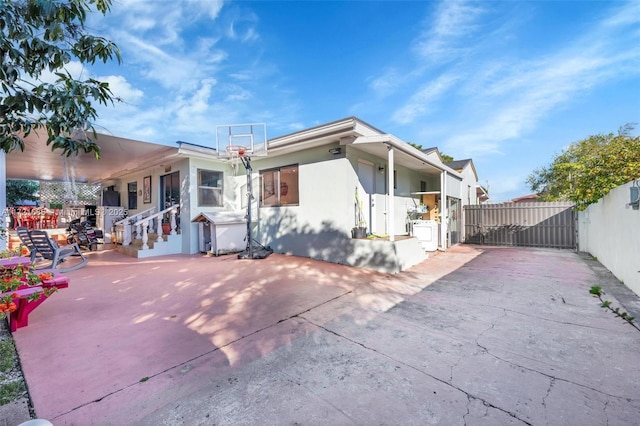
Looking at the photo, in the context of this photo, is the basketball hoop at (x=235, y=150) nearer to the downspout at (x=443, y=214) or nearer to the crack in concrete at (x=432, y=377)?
the crack in concrete at (x=432, y=377)

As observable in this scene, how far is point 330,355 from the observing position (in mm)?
2557

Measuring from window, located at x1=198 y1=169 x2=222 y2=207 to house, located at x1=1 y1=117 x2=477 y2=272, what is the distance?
3 centimetres

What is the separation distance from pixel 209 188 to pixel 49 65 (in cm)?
726

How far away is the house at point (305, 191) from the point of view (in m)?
6.56

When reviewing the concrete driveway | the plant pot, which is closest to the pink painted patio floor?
the concrete driveway

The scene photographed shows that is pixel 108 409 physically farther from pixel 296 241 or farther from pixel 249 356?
pixel 296 241

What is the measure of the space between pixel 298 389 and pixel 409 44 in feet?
32.6

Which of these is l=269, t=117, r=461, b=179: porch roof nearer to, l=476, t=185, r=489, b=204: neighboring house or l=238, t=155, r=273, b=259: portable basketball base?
l=238, t=155, r=273, b=259: portable basketball base

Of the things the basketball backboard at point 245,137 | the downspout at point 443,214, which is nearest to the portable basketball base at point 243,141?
the basketball backboard at point 245,137

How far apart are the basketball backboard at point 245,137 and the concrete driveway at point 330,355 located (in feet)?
13.0

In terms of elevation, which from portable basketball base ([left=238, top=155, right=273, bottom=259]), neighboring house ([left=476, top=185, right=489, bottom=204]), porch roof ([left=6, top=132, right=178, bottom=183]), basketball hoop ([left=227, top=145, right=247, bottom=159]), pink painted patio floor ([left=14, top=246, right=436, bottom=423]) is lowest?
pink painted patio floor ([left=14, top=246, right=436, bottom=423])

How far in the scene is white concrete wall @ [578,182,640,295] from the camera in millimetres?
4254

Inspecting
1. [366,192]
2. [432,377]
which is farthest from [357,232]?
[432,377]

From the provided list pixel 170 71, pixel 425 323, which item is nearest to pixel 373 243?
pixel 425 323
